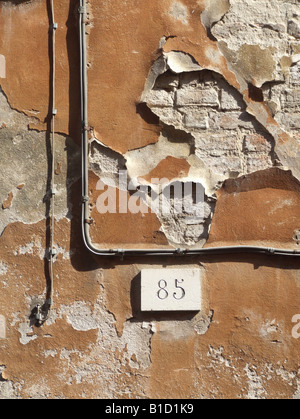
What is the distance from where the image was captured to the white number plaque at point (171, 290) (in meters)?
2.89

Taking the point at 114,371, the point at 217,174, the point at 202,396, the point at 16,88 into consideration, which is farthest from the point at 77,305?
the point at 16,88

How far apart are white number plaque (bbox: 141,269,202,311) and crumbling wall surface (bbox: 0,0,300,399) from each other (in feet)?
0.15

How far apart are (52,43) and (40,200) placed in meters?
0.86

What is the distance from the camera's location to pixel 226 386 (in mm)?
2857

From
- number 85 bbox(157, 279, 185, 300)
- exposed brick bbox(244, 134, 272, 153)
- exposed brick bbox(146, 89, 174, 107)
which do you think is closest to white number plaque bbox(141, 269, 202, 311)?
number 85 bbox(157, 279, 185, 300)

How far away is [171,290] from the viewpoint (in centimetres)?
290

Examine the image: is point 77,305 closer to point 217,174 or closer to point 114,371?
point 114,371

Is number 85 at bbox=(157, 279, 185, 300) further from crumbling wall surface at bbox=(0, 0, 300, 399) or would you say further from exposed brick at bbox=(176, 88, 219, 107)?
exposed brick at bbox=(176, 88, 219, 107)

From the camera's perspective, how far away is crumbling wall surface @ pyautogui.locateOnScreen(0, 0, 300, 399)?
2.88 meters

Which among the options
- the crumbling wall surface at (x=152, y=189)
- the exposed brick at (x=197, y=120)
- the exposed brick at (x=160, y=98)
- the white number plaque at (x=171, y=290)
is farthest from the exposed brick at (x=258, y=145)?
the white number plaque at (x=171, y=290)

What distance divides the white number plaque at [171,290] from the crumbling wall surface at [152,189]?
46 mm

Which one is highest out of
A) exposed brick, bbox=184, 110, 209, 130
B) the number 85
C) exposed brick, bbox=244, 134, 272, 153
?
exposed brick, bbox=184, 110, 209, 130

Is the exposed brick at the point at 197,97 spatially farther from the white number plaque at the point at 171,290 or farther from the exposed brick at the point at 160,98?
the white number plaque at the point at 171,290

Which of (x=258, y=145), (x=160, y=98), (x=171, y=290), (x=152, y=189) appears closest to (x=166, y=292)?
(x=171, y=290)
